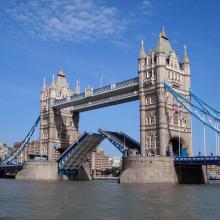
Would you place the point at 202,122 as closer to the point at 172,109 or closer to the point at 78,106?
the point at 172,109

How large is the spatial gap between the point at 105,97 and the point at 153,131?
15.2 meters

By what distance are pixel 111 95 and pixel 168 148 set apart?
1696 cm

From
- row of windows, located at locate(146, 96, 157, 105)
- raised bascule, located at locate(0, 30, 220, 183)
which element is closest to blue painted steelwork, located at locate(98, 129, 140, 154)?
raised bascule, located at locate(0, 30, 220, 183)

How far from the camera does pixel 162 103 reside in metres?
67.4

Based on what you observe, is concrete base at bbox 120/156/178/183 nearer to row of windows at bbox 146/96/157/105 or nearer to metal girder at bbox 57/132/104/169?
row of windows at bbox 146/96/157/105

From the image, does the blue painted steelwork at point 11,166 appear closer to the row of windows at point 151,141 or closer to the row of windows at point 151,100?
the row of windows at point 151,141

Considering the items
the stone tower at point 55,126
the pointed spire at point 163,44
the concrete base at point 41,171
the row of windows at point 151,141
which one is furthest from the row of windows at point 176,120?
the stone tower at point 55,126

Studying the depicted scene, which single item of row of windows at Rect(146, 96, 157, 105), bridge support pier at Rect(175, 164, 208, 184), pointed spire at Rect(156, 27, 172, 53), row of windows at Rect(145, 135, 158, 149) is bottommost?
bridge support pier at Rect(175, 164, 208, 184)

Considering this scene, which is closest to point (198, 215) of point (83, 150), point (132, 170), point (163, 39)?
point (132, 170)

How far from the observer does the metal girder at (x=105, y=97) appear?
74.6m

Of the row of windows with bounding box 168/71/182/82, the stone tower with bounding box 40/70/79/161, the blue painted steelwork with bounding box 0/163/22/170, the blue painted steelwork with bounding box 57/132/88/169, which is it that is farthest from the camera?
the blue painted steelwork with bounding box 0/163/22/170

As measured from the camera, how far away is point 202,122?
205 ft

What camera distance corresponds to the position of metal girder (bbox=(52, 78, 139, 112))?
245 ft

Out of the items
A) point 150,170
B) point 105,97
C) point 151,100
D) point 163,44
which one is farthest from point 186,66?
point 150,170
